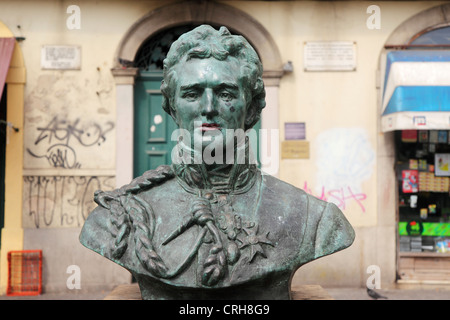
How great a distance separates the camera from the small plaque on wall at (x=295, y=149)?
7.34 meters

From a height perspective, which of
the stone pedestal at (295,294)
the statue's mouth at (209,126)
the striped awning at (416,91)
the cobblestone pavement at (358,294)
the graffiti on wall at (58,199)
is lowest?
the cobblestone pavement at (358,294)

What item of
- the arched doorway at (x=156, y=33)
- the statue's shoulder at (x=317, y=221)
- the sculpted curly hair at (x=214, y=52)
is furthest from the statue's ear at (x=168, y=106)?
the arched doorway at (x=156, y=33)

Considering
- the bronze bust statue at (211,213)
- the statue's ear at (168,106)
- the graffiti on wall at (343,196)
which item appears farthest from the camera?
the graffiti on wall at (343,196)

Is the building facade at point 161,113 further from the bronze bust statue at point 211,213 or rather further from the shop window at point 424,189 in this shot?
the bronze bust statue at point 211,213

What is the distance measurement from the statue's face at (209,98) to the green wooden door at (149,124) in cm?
488

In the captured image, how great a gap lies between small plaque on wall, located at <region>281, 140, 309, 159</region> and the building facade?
0.04 ft

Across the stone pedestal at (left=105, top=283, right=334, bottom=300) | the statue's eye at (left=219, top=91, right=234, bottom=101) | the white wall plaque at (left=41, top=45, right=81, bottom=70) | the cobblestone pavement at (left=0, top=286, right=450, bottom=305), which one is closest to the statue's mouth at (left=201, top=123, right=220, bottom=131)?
the statue's eye at (left=219, top=91, right=234, bottom=101)

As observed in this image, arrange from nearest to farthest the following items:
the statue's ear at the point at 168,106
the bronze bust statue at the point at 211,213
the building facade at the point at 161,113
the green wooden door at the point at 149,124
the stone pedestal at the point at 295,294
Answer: the bronze bust statue at the point at 211,213 → the statue's ear at the point at 168,106 → the stone pedestal at the point at 295,294 → the building facade at the point at 161,113 → the green wooden door at the point at 149,124

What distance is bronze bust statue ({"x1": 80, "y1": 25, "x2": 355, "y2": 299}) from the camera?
8.29 feet

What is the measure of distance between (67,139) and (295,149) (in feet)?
9.91

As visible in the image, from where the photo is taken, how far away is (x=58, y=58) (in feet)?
23.6

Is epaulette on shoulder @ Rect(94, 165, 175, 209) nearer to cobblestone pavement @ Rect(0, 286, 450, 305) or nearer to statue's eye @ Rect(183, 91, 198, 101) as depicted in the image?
statue's eye @ Rect(183, 91, 198, 101)

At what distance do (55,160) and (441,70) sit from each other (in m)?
5.14

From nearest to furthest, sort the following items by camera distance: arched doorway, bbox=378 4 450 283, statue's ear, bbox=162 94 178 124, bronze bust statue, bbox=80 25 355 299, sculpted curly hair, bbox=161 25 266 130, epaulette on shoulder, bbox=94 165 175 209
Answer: bronze bust statue, bbox=80 25 355 299, sculpted curly hair, bbox=161 25 266 130, epaulette on shoulder, bbox=94 165 175 209, statue's ear, bbox=162 94 178 124, arched doorway, bbox=378 4 450 283
